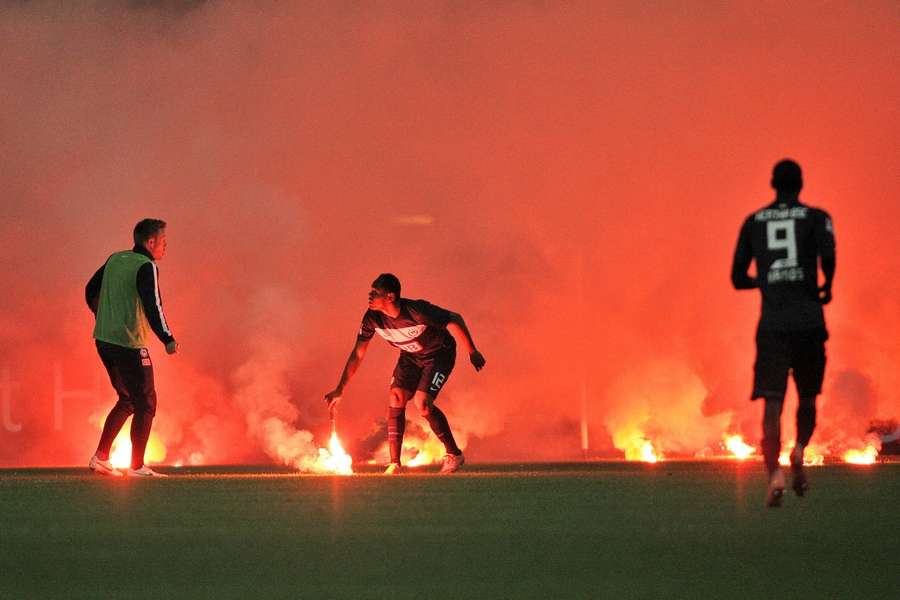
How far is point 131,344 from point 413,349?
2467mm

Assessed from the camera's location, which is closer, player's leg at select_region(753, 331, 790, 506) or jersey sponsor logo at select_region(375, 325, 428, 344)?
player's leg at select_region(753, 331, 790, 506)

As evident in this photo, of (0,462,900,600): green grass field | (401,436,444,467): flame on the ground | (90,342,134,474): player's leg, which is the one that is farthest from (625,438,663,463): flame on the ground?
(0,462,900,600): green grass field

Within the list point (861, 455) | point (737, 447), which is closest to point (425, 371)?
point (861, 455)

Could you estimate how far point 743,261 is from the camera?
30.3 feet

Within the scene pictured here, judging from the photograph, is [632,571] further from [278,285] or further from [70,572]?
[278,285]

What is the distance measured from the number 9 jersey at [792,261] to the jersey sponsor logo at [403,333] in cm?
557

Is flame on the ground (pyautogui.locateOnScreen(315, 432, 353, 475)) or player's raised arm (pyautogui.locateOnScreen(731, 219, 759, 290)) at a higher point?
flame on the ground (pyautogui.locateOnScreen(315, 432, 353, 475))

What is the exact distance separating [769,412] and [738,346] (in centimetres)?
1893

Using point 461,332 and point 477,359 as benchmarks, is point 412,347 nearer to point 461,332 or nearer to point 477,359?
point 461,332

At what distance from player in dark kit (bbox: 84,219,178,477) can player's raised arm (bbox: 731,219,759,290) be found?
5241mm

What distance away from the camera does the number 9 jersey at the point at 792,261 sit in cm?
903

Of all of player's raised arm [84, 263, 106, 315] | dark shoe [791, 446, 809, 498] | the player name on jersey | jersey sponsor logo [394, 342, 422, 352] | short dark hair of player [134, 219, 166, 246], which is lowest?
dark shoe [791, 446, 809, 498]

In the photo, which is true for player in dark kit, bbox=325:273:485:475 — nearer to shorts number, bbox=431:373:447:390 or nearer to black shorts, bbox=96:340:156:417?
shorts number, bbox=431:373:447:390

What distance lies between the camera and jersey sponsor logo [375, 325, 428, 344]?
47.1 feet
